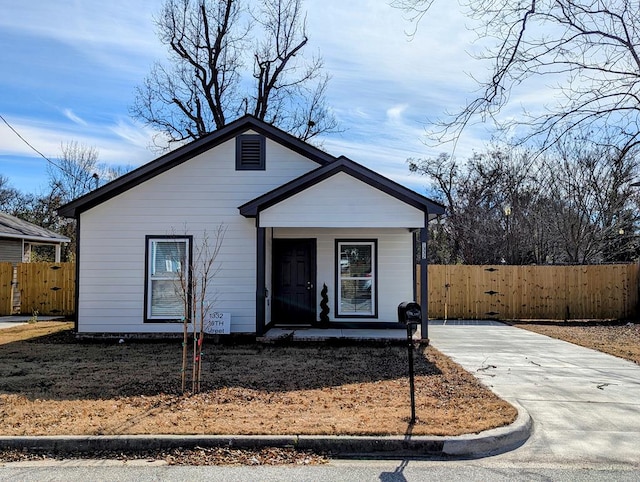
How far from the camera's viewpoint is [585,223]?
844 inches

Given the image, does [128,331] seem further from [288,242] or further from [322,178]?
[322,178]

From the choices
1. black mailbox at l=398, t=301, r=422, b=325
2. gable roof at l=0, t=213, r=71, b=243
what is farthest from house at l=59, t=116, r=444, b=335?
gable roof at l=0, t=213, r=71, b=243

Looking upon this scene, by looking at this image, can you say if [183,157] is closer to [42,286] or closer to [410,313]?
[410,313]

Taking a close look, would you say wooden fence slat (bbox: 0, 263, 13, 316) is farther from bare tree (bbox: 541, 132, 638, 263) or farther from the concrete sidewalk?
bare tree (bbox: 541, 132, 638, 263)

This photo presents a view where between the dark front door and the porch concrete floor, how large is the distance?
74 centimetres

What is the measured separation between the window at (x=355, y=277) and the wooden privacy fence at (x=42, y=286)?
9980mm

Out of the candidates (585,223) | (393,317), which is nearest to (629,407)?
(393,317)

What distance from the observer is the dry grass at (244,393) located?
206 inches

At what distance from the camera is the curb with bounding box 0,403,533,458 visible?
478 cm

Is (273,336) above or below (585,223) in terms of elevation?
below

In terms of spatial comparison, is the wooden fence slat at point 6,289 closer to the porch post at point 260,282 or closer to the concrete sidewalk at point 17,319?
the concrete sidewalk at point 17,319

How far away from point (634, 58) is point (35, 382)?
12.3 metres

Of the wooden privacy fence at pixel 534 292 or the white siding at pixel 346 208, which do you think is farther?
the wooden privacy fence at pixel 534 292

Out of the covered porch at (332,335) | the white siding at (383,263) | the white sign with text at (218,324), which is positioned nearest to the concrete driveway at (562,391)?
the covered porch at (332,335)
